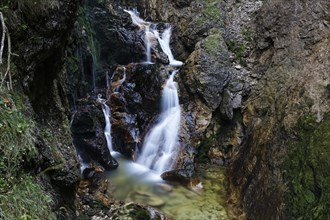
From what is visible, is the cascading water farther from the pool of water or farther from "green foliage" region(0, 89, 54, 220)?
"green foliage" region(0, 89, 54, 220)

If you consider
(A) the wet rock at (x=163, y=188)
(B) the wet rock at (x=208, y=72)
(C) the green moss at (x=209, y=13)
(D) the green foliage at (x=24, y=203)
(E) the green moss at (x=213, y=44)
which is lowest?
(A) the wet rock at (x=163, y=188)

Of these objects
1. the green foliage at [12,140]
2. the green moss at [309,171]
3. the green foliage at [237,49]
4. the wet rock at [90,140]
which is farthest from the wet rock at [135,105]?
the green foliage at [12,140]

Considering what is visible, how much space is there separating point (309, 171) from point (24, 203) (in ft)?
18.2

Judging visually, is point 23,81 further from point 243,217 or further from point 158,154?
point 158,154

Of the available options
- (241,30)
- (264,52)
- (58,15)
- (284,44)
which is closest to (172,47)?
(241,30)

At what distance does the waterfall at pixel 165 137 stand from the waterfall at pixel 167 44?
1807mm

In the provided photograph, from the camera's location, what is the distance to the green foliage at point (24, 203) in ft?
8.23

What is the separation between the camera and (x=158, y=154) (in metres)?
10.7

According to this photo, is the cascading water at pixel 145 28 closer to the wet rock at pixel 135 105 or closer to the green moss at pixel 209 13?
the wet rock at pixel 135 105

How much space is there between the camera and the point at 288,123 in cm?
786

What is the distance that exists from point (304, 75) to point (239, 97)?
3346 millimetres

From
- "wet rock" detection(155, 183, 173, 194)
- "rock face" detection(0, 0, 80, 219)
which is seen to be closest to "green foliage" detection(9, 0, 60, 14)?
"rock face" detection(0, 0, 80, 219)

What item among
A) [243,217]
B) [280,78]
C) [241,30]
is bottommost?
[243,217]

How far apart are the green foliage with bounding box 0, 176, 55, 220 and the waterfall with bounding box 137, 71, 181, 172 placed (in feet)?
23.9
